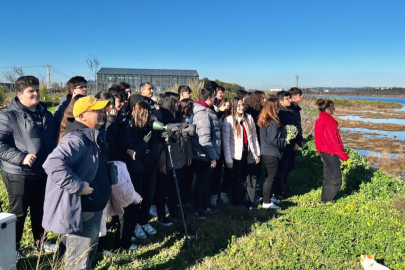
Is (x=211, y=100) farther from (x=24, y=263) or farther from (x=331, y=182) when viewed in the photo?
(x=24, y=263)

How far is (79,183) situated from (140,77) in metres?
24.9

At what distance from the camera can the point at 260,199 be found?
21.1 feet

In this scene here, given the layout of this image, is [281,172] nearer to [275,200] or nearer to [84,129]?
[275,200]

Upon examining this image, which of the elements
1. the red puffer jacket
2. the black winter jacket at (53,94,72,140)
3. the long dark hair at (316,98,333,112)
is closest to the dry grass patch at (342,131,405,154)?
the red puffer jacket

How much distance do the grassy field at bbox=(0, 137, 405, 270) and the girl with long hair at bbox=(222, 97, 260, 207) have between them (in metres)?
0.39

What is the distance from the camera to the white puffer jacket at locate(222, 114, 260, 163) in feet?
18.4

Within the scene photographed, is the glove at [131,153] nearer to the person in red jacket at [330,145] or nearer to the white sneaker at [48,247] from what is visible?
the white sneaker at [48,247]

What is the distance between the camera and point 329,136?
19.3 feet

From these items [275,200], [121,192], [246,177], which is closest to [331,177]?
[275,200]

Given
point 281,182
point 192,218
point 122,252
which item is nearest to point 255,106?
point 281,182

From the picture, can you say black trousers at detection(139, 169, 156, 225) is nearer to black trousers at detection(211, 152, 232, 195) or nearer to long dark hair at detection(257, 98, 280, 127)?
black trousers at detection(211, 152, 232, 195)

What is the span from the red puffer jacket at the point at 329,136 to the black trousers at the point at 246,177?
136cm

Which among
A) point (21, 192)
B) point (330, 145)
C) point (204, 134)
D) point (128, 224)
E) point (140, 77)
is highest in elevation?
point (140, 77)

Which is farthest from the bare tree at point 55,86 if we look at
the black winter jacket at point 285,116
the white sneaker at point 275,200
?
the white sneaker at point 275,200
